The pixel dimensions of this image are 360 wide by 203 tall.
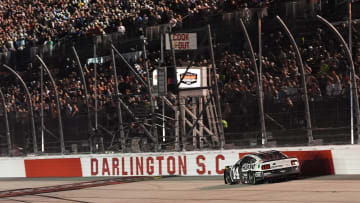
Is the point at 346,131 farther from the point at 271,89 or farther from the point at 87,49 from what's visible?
the point at 87,49

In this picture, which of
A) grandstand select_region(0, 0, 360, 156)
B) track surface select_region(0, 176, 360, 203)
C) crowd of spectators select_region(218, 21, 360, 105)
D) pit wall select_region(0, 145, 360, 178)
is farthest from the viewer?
grandstand select_region(0, 0, 360, 156)

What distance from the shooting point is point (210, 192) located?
18234 millimetres

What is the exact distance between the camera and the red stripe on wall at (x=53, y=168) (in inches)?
1125

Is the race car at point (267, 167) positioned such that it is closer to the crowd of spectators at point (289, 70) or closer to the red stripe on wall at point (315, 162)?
the red stripe on wall at point (315, 162)

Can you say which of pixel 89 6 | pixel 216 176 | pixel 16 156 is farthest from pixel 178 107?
pixel 89 6

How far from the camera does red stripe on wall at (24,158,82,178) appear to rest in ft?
93.7

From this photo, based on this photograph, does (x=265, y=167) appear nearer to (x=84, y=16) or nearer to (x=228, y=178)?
(x=228, y=178)

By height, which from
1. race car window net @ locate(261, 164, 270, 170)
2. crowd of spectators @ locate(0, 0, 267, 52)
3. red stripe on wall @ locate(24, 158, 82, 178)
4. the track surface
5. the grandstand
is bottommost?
red stripe on wall @ locate(24, 158, 82, 178)

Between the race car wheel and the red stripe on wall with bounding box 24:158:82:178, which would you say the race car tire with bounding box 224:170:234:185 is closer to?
the race car wheel

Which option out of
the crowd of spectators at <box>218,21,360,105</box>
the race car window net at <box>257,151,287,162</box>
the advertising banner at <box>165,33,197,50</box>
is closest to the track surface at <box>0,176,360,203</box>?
the race car window net at <box>257,151,287,162</box>

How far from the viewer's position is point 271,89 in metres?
21.4

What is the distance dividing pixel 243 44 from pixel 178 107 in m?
3.09

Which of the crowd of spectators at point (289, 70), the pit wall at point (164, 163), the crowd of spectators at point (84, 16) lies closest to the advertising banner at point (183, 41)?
the crowd of spectators at point (289, 70)

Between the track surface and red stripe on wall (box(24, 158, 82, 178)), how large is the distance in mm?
5596
